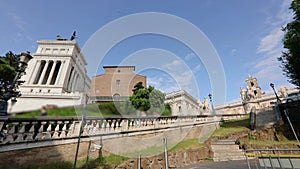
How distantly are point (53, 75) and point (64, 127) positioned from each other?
33.2 metres

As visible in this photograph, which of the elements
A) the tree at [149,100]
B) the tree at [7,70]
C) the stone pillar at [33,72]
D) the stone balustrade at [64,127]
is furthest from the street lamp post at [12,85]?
the stone pillar at [33,72]

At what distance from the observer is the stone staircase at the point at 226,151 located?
8914mm

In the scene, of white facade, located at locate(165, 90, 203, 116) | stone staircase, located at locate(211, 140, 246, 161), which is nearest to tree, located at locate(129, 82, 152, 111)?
white facade, located at locate(165, 90, 203, 116)

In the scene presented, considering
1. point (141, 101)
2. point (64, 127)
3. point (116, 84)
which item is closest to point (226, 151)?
point (64, 127)

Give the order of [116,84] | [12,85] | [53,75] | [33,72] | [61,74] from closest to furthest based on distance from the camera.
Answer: [12,85]
[33,72]
[61,74]
[53,75]
[116,84]

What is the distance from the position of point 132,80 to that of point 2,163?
31.4 metres

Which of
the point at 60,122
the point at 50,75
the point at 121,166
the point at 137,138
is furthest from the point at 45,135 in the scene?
the point at 50,75

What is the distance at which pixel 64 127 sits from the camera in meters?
6.34

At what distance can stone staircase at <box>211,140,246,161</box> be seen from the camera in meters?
8.91

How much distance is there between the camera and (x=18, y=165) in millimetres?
4773

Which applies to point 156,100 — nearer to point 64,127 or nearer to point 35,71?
point 64,127

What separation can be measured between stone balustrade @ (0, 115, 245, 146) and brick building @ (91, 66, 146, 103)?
62.5ft

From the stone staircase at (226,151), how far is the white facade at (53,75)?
78.9 ft

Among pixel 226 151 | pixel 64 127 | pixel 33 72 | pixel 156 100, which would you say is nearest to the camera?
pixel 64 127
